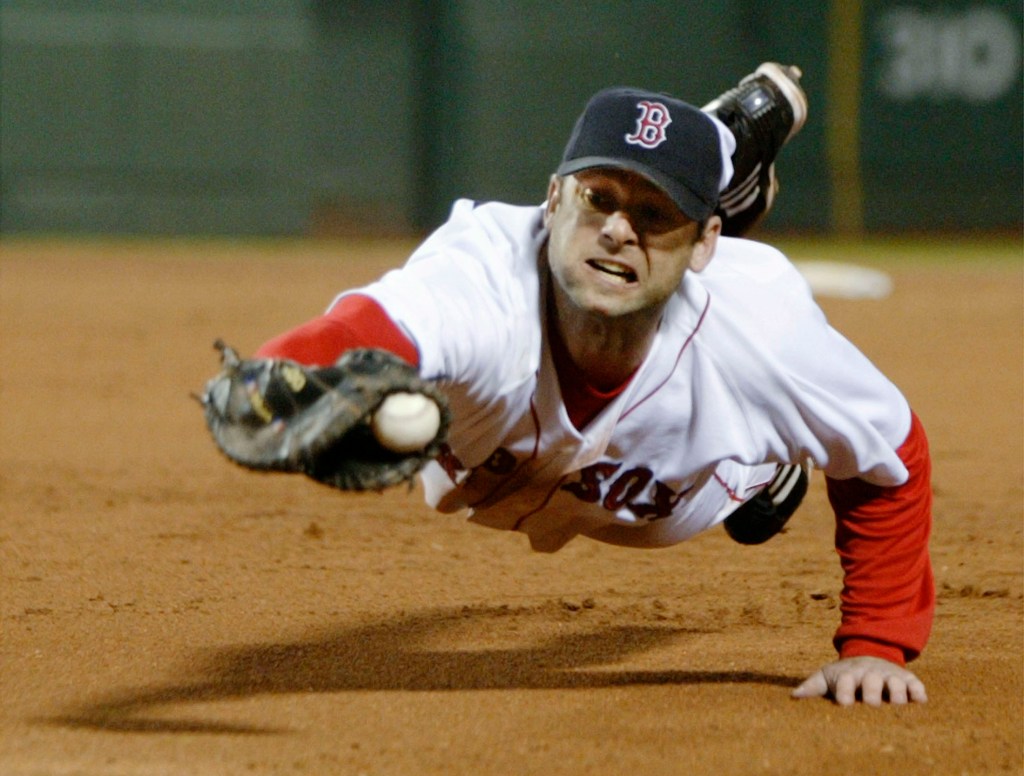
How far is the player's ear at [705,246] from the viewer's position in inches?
92.9

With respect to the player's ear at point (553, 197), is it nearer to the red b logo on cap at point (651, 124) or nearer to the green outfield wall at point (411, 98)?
the red b logo on cap at point (651, 124)

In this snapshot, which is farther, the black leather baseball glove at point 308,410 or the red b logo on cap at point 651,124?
the red b logo on cap at point 651,124

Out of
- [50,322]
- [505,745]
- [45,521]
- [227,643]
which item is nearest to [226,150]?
[50,322]

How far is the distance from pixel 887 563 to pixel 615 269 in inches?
30.9

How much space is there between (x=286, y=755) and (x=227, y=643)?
769mm

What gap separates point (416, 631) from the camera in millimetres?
3062

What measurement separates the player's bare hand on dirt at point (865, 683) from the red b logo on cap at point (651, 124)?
94 cm

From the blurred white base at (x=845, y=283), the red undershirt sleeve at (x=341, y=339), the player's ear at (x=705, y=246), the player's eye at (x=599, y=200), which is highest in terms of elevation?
the player's eye at (x=599, y=200)

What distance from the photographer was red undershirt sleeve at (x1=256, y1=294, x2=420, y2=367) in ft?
6.37

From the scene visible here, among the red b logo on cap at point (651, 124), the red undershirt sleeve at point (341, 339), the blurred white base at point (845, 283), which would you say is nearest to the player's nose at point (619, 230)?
the red b logo on cap at point (651, 124)

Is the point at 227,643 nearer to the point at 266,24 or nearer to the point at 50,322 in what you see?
the point at 50,322

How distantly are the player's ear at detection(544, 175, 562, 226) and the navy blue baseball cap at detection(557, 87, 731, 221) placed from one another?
4 centimetres

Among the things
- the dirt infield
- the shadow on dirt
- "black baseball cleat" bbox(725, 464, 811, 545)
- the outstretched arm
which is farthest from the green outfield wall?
the outstretched arm

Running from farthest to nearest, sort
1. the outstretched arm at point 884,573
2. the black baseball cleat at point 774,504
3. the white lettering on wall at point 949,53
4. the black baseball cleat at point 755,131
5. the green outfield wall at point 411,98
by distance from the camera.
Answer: the white lettering on wall at point 949,53
the green outfield wall at point 411,98
the black baseball cleat at point 755,131
the black baseball cleat at point 774,504
the outstretched arm at point 884,573
